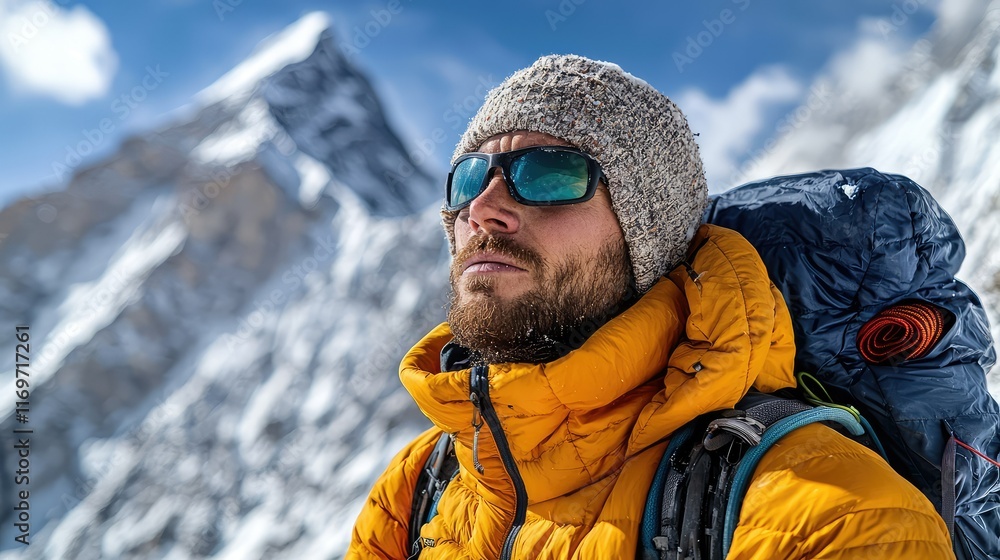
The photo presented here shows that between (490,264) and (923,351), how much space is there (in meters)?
1.16

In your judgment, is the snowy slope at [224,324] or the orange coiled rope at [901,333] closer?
the orange coiled rope at [901,333]

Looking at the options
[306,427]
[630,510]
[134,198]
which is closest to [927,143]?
[630,510]

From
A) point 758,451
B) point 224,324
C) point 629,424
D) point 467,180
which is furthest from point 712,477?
point 224,324

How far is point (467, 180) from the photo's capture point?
2012 mm

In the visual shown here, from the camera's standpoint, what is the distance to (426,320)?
18.1 meters

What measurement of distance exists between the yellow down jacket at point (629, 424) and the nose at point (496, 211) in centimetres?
43

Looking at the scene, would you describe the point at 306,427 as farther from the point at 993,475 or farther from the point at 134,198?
the point at 993,475

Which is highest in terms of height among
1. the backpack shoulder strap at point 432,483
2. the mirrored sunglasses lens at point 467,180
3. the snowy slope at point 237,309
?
the snowy slope at point 237,309

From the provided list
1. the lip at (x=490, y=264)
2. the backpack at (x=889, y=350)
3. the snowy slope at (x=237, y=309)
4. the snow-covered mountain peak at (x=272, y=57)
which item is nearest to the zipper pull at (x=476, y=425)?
the lip at (x=490, y=264)

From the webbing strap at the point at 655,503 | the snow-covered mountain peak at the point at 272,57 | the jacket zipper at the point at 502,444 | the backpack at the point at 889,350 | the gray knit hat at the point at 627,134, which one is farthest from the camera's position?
the snow-covered mountain peak at the point at 272,57

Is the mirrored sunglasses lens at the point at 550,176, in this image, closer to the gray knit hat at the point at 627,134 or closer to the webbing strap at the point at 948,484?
the gray knit hat at the point at 627,134

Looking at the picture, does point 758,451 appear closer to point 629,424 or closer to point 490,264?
point 629,424

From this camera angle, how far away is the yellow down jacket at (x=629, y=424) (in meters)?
1.21

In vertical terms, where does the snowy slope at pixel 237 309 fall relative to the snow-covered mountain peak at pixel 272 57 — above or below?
below
